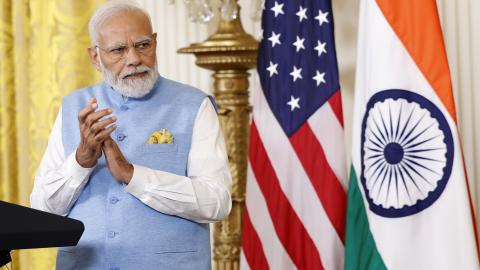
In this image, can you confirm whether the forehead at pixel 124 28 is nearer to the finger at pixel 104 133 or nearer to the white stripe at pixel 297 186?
the finger at pixel 104 133

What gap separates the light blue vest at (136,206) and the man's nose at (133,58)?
166 mm

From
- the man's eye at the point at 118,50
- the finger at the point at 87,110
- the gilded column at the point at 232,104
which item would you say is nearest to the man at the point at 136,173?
the man's eye at the point at 118,50

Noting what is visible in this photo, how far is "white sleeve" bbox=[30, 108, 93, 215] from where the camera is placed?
234 centimetres

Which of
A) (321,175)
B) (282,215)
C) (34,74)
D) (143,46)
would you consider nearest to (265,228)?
(282,215)

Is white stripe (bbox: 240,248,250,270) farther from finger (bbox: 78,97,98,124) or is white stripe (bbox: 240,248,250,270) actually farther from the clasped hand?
finger (bbox: 78,97,98,124)

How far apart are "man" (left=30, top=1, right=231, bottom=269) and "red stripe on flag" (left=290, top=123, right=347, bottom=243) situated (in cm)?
92

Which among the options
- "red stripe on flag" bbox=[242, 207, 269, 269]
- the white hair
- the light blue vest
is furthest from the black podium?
"red stripe on flag" bbox=[242, 207, 269, 269]

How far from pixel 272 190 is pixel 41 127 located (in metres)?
1.42

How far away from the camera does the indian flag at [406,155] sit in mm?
3010

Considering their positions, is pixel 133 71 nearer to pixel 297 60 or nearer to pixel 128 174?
pixel 128 174

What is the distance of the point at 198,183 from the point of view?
237 cm

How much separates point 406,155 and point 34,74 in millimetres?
2083

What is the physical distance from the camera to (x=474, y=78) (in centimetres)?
365

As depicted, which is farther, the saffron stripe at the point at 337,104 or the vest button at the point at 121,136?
the saffron stripe at the point at 337,104
